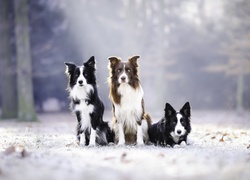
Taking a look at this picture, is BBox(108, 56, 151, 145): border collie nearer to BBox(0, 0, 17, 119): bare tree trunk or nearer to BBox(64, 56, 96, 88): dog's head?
BBox(64, 56, 96, 88): dog's head

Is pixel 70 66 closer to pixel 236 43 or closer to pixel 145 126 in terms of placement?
pixel 145 126

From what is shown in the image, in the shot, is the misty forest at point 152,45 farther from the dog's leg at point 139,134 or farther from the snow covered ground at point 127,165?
the snow covered ground at point 127,165

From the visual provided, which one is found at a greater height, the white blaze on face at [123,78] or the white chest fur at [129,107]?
the white blaze on face at [123,78]

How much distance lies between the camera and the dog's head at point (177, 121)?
8.18 metres

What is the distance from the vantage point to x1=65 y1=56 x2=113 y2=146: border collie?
831 cm

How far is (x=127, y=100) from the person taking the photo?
8500mm

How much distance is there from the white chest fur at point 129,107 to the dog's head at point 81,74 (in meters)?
0.65

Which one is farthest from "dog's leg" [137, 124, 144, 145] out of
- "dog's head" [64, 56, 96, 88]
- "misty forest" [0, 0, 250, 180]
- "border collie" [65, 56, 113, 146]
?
"misty forest" [0, 0, 250, 180]

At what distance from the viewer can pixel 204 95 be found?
30969 millimetres

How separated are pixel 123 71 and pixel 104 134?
1451 millimetres

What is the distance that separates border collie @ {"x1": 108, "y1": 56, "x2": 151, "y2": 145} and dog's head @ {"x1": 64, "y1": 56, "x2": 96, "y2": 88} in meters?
0.39

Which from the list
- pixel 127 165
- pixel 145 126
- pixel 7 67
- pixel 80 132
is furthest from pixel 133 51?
pixel 127 165

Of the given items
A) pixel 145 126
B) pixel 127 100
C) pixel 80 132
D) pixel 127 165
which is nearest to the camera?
pixel 127 165

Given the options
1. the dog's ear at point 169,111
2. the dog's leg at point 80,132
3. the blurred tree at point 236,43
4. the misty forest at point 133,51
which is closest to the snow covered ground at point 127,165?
the dog's ear at point 169,111
